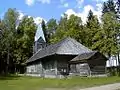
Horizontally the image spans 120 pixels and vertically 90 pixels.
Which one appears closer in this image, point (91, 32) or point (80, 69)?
point (80, 69)

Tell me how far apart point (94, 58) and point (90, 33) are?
30.4m

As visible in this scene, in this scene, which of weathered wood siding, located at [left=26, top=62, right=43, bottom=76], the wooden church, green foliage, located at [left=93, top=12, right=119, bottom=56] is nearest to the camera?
the wooden church

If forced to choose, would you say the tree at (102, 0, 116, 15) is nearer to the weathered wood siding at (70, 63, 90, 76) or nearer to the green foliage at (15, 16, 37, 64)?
the green foliage at (15, 16, 37, 64)

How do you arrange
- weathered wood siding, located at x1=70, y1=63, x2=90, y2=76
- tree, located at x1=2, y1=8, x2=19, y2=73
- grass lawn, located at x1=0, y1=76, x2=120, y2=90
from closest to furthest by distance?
1. grass lawn, located at x1=0, y1=76, x2=120, y2=90
2. weathered wood siding, located at x1=70, y1=63, x2=90, y2=76
3. tree, located at x1=2, y1=8, x2=19, y2=73

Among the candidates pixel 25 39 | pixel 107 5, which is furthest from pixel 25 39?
pixel 107 5

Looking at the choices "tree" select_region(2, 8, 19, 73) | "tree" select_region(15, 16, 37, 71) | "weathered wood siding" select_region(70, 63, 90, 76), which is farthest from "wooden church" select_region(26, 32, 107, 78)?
"tree" select_region(2, 8, 19, 73)

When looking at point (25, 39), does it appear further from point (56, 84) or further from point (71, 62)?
point (56, 84)

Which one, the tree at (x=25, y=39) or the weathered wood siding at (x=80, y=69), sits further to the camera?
the tree at (x=25, y=39)

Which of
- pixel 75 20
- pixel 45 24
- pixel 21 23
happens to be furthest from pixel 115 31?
pixel 45 24

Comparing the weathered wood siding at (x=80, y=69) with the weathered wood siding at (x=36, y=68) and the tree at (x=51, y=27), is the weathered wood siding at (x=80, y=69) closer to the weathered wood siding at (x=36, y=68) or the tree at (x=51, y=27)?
the weathered wood siding at (x=36, y=68)

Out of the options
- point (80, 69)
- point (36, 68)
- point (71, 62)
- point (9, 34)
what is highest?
point (9, 34)

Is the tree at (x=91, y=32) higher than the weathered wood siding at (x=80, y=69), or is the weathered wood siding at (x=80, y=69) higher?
the tree at (x=91, y=32)

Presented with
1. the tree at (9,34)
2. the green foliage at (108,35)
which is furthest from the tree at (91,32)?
the tree at (9,34)

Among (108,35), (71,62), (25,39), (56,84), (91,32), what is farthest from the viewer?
(25,39)
